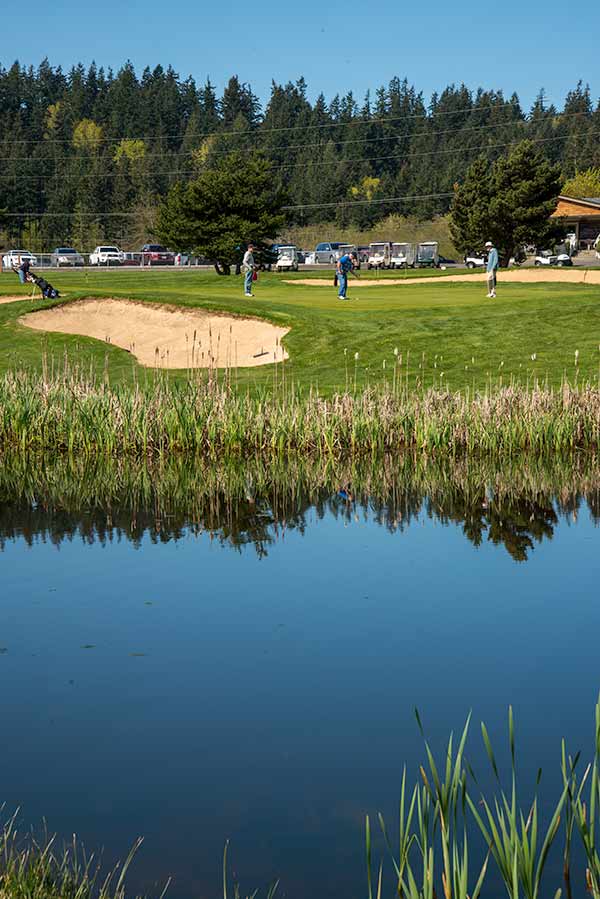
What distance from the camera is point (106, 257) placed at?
340 feet

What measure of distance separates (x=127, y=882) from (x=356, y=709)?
2.82 meters

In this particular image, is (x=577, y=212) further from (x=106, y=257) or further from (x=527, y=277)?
(x=527, y=277)

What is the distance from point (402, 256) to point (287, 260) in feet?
25.7

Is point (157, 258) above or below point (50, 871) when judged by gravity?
above

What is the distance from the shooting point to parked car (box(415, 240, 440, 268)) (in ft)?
278

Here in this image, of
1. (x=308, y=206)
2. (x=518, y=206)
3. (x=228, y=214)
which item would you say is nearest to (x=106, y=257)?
(x=228, y=214)

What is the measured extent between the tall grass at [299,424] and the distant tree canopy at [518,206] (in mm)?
57196

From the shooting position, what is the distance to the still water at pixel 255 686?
7.17m

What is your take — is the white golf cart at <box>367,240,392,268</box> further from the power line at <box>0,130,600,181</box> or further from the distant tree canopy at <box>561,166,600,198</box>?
the power line at <box>0,130,600,181</box>

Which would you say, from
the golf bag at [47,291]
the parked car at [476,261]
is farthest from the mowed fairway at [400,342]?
the parked car at [476,261]

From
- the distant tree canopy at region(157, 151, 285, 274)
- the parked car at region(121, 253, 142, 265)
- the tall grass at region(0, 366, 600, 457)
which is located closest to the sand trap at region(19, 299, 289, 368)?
the tall grass at region(0, 366, 600, 457)

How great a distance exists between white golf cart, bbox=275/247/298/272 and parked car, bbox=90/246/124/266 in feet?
74.5

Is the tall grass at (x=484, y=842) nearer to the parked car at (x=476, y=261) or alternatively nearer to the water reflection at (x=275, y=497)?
the water reflection at (x=275, y=497)

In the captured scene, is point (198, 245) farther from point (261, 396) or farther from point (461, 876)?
point (461, 876)
